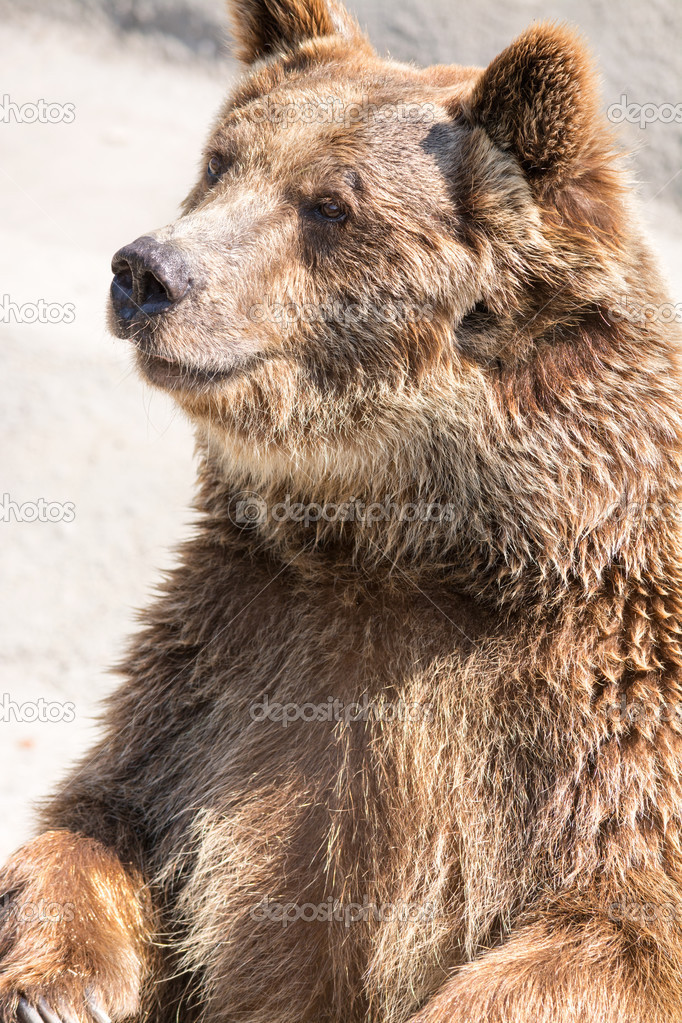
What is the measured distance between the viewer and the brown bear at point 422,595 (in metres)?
2.97

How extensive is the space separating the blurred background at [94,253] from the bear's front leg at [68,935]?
89 cm

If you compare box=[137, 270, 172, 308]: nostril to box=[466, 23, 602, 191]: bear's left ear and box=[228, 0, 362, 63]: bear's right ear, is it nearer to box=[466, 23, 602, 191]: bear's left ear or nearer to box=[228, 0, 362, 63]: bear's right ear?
box=[466, 23, 602, 191]: bear's left ear

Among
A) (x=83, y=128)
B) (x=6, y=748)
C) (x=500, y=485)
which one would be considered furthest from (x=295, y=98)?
(x=83, y=128)

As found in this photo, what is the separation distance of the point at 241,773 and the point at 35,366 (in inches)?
220

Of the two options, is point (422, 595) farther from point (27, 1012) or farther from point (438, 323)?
point (27, 1012)

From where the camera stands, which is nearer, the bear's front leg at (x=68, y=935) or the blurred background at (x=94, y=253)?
the bear's front leg at (x=68, y=935)

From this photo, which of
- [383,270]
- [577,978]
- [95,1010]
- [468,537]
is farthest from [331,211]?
[95,1010]

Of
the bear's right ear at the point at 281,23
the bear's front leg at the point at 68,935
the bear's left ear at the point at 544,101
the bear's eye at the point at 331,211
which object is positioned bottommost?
the bear's front leg at the point at 68,935

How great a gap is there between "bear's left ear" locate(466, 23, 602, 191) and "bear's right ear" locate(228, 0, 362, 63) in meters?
0.95

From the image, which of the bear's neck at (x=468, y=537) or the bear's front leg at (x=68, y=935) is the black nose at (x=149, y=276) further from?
the bear's front leg at (x=68, y=935)

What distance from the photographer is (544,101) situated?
302 centimetres

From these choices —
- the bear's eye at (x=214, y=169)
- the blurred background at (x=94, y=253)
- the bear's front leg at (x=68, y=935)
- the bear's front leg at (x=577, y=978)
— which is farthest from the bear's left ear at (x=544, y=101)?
the bear's front leg at (x=68, y=935)

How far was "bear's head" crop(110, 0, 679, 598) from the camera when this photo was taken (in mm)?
3031

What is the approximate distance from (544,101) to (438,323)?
2.16 feet
